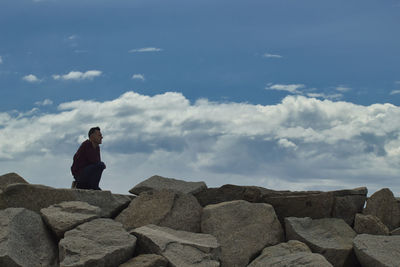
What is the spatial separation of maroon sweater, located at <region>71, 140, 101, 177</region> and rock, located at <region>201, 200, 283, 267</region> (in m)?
2.69

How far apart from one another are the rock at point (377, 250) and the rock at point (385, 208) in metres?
1.24

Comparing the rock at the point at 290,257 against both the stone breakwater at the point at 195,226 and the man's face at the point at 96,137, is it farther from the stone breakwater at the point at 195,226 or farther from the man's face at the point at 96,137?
the man's face at the point at 96,137

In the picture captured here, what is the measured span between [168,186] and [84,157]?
1.88 metres

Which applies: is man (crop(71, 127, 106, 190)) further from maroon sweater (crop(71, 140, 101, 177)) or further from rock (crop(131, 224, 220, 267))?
rock (crop(131, 224, 220, 267))

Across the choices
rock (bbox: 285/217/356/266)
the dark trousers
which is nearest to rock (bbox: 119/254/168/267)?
rock (bbox: 285/217/356/266)

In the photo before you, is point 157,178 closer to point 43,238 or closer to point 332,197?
point 43,238

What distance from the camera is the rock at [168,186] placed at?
9883 mm

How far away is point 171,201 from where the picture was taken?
9.13 m

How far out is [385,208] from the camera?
10.6 metres

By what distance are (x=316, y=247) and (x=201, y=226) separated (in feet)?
6.44

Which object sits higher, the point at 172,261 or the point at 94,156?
the point at 94,156

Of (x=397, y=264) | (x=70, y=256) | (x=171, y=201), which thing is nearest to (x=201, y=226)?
(x=171, y=201)

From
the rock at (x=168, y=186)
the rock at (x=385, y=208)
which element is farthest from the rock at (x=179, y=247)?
the rock at (x=385, y=208)

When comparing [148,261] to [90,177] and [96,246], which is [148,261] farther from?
[90,177]
